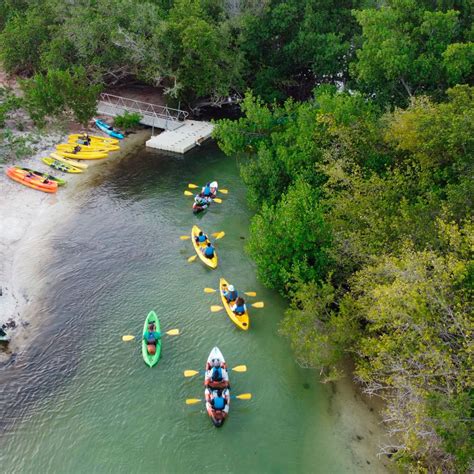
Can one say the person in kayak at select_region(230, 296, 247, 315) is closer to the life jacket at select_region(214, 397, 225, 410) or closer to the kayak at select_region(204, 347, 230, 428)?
the kayak at select_region(204, 347, 230, 428)

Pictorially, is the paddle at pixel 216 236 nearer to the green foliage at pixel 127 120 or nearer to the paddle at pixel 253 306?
the paddle at pixel 253 306

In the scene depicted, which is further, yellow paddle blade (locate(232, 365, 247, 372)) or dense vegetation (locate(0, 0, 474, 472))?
yellow paddle blade (locate(232, 365, 247, 372))

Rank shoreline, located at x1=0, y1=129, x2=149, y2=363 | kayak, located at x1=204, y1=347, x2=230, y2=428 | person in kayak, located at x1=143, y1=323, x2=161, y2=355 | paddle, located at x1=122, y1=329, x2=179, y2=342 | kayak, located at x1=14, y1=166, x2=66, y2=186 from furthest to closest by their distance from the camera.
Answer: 1. kayak, located at x1=14, y1=166, x2=66, y2=186
2. shoreline, located at x1=0, y1=129, x2=149, y2=363
3. paddle, located at x1=122, y1=329, x2=179, y2=342
4. person in kayak, located at x1=143, y1=323, x2=161, y2=355
5. kayak, located at x1=204, y1=347, x2=230, y2=428

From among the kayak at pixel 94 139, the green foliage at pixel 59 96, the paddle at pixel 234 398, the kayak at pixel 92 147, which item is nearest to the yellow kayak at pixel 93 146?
the kayak at pixel 92 147

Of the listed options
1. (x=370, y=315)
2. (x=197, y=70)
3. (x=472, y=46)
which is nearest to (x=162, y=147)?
(x=197, y=70)

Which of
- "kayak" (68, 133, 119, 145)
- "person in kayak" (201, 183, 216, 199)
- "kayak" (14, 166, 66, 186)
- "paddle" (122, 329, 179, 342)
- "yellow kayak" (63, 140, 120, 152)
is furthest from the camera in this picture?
"kayak" (68, 133, 119, 145)

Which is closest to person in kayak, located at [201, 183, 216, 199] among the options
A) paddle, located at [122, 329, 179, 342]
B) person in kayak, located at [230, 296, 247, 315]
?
person in kayak, located at [230, 296, 247, 315]

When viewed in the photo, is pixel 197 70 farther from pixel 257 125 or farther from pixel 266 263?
pixel 266 263
